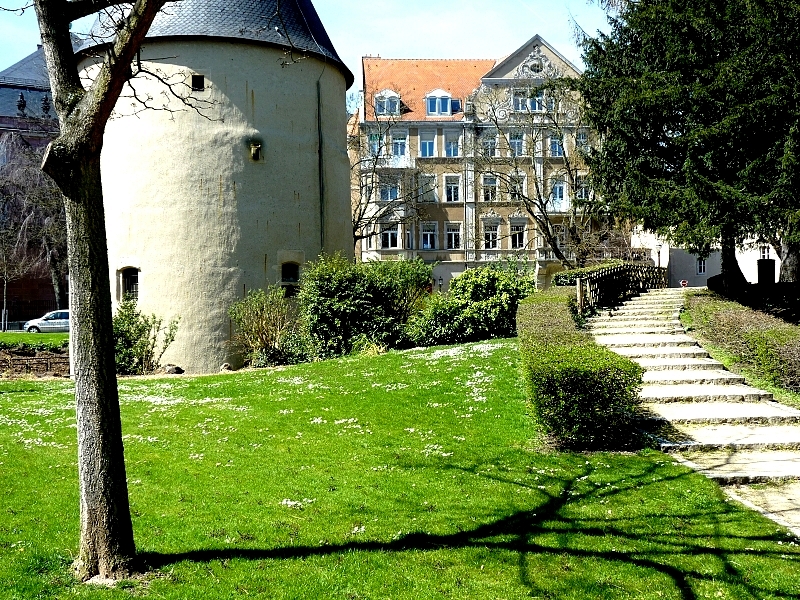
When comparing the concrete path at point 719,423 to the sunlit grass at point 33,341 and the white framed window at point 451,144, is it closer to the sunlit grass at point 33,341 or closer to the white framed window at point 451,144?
the sunlit grass at point 33,341

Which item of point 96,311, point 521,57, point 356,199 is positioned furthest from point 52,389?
point 521,57

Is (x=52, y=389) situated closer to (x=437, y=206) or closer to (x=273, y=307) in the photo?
(x=273, y=307)

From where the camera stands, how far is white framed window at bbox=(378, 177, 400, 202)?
45372 mm

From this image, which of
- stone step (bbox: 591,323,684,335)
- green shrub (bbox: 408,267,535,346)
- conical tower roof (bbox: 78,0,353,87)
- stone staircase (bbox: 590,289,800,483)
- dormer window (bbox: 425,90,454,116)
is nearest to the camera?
stone staircase (bbox: 590,289,800,483)

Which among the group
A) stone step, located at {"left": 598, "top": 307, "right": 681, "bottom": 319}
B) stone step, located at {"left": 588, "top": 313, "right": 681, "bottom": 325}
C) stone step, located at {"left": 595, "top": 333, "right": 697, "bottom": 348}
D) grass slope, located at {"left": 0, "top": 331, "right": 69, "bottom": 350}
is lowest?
grass slope, located at {"left": 0, "top": 331, "right": 69, "bottom": 350}

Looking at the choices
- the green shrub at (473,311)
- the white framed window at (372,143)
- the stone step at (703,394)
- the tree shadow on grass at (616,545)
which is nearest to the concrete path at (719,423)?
the stone step at (703,394)

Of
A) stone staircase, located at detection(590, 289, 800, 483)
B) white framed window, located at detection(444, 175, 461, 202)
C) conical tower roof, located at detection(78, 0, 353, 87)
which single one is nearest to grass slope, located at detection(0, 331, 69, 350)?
conical tower roof, located at detection(78, 0, 353, 87)

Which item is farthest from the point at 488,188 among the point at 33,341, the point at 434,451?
the point at 434,451

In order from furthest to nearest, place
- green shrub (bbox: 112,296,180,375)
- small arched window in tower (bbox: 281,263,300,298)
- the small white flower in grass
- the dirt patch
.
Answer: the dirt patch → small arched window in tower (bbox: 281,263,300,298) → green shrub (bbox: 112,296,180,375) → the small white flower in grass

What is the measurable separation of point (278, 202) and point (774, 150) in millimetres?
13320

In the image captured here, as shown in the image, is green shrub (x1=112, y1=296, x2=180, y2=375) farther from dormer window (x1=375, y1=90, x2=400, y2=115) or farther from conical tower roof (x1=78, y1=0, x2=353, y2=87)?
dormer window (x1=375, y1=90, x2=400, y2=115)

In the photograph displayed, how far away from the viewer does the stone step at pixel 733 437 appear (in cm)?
899

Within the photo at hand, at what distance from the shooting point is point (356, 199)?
4559 cm

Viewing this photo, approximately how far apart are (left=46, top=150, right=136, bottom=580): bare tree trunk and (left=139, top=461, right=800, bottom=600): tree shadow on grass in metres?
0.37
